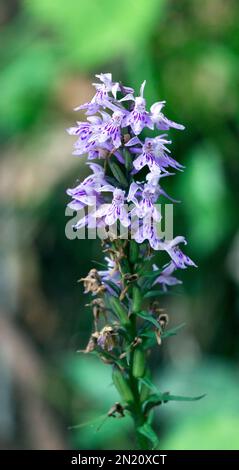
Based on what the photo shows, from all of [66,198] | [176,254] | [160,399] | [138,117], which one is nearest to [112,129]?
[138,117]

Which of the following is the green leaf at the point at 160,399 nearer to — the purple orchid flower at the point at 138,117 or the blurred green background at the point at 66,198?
the purple orchid flower at the point at 138,117

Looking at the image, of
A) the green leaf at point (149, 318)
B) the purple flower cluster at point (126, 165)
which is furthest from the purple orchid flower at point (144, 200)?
the green leaf at point (149, 318)

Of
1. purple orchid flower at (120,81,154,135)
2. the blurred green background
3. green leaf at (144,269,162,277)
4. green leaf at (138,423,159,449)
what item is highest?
the blurred green background

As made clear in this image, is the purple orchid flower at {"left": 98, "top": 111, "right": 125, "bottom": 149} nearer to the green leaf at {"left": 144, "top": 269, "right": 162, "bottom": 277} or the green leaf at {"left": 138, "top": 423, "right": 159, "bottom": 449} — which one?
the green leaf at {"left": 144, "top": 269, "right": 162, "bottom": 277}

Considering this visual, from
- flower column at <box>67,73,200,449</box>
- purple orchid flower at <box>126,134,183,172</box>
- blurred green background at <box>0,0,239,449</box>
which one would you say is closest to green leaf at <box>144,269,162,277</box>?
flower column at <box>67,73,200,449</box>

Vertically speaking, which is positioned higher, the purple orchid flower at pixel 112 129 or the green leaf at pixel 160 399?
the purple orchid flower at pixel 112 129

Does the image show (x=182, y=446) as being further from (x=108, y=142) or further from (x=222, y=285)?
(x=222, y=285)

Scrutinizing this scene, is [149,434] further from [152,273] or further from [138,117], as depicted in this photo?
[138,117]
